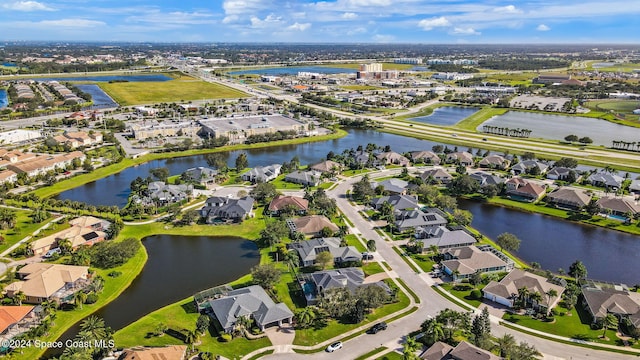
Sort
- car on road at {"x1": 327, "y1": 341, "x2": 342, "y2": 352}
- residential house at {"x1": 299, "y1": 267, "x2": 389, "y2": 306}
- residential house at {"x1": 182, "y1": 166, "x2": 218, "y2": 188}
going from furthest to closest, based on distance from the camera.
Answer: residential house at {"x1": 182, "y1": 166, "x2": 218, "y2": 188}, residential house at {"x1": 299, "y1": 267, "x2": 389, "y2": 306}, car on road at {"x1": 327, "y1": 341, "x2": 342, "y2": 352}

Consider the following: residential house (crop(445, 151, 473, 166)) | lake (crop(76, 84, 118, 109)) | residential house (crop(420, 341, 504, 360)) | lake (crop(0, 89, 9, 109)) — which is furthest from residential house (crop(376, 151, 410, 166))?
lake (crop(0, 89, 9, 109))

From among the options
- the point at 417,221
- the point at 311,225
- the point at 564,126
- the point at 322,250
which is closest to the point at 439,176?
the point at 417,221

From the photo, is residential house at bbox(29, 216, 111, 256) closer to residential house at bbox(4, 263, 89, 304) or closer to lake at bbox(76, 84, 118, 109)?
residential house at bbox(4, 263, 89, 304)

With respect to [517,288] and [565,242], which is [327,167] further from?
[517,288]

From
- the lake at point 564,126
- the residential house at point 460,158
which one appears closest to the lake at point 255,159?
the residential house at point 460,158

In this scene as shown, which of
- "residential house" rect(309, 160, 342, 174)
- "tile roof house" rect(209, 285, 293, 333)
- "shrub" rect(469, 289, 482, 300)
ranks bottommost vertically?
"shrub" rect(469, 289, 482, 300)

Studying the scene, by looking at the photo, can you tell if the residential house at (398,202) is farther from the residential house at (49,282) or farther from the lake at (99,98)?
the lake at (99,98)

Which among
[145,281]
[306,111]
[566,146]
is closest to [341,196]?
[145,281]
